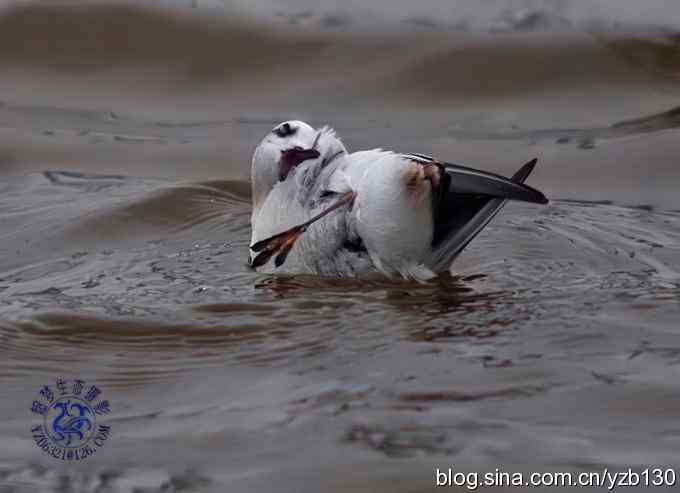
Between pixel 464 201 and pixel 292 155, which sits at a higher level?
pixel 292 155

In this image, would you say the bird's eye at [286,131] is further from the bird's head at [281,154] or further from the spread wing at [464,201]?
the spread wing at [464,201]

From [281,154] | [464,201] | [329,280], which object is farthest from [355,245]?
[281,154]

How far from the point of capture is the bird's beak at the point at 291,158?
182 inches

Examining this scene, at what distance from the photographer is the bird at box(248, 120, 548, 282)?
4.17 metres

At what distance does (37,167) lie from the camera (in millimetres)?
7078

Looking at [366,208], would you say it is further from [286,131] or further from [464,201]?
[286,131]

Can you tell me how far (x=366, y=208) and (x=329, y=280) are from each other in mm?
350

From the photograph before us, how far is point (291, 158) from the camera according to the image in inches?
183

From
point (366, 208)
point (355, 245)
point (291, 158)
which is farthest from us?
point (291, 158)

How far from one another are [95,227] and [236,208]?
0.68 meters

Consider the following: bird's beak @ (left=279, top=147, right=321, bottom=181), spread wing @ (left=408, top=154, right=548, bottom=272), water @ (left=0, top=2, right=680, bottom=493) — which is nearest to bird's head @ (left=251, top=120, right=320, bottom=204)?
bird's beak @ (left=279, top=147, right=321, bottom=181)

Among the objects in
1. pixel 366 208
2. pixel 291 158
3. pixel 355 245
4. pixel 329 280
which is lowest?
pixel 329 280

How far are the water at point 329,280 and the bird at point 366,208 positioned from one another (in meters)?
Result: 0.09

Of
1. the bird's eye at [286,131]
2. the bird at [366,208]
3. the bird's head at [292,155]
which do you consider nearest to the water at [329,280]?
the bird at [366,208]
